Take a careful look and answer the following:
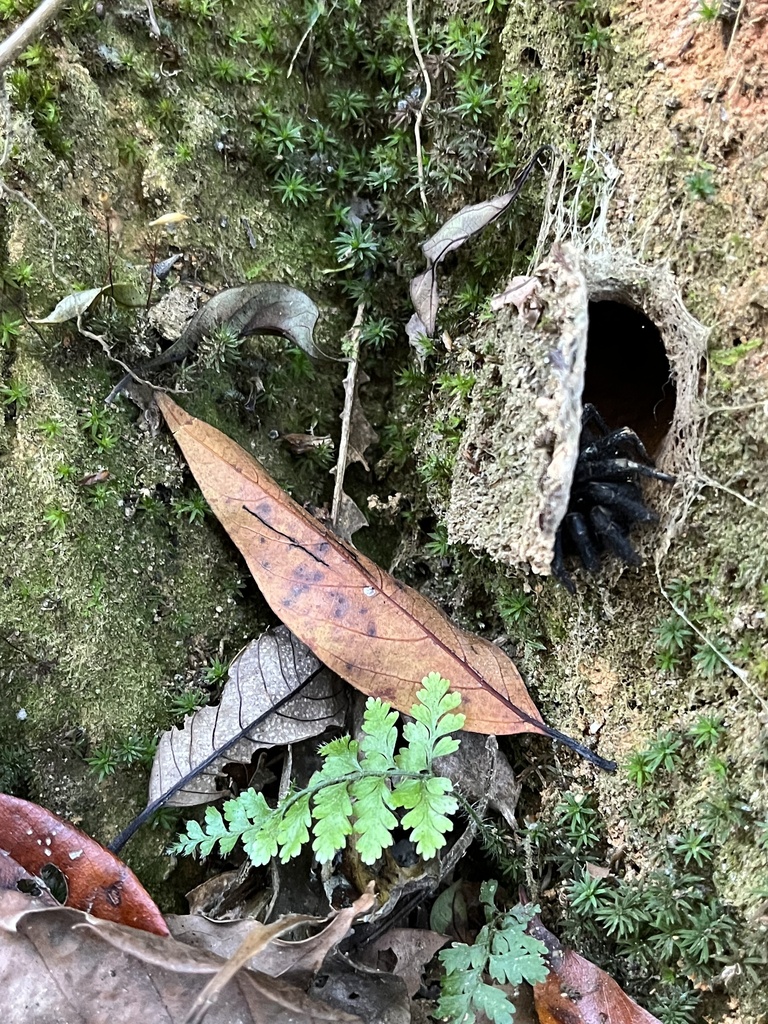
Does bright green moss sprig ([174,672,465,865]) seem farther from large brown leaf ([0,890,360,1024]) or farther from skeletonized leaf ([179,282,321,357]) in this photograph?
skeletonized leaf ([179,282,321,357])

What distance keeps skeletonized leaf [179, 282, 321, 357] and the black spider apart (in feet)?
3.57

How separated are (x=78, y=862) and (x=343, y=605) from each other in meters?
1.12

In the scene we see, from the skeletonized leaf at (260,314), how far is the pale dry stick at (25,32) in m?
0.95

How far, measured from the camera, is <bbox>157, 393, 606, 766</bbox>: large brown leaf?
99.8 inches

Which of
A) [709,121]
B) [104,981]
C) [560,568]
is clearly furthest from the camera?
[560,568]

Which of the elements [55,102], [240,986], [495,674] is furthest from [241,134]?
[240,986]

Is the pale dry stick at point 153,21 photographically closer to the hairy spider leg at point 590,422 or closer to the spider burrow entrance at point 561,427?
the spider burrow entrance at point 561,427

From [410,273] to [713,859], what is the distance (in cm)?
226

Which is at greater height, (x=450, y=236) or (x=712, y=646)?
(x=450, y=236)

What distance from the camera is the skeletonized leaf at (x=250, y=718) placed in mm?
2541

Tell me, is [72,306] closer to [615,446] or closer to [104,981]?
[615,446]

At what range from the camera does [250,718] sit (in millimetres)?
2564

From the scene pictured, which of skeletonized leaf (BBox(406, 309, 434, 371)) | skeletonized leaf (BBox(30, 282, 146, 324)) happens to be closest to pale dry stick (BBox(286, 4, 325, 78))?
skeletonized leaf (BBox(406, 309, 434, 371))

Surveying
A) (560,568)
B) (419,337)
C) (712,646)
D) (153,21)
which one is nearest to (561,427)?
(560,568)
